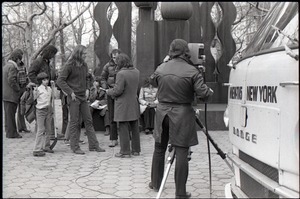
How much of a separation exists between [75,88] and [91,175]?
5.64 ft

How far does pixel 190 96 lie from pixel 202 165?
2.15 meters

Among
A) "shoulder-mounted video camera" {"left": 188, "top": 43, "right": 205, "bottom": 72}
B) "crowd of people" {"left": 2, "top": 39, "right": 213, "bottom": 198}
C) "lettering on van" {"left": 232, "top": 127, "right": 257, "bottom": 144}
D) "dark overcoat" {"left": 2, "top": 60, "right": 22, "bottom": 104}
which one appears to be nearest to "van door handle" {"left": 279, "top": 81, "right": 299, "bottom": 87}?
"lettering on van" {"left": 232, "top": 127, "right": 257, "bottom": 144}

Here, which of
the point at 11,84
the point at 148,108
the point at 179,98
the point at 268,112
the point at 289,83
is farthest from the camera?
the point at 148,108

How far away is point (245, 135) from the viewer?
3.36 metres

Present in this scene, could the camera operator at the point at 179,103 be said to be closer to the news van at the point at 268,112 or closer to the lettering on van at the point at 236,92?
the lettering on van at the point at 236,92

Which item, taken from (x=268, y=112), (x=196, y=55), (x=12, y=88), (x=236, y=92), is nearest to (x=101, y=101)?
(x=12, y=88)

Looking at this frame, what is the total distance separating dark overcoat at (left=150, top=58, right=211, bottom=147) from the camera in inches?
167

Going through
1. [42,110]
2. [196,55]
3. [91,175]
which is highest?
[196,55]

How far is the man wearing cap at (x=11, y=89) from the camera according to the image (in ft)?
27.8

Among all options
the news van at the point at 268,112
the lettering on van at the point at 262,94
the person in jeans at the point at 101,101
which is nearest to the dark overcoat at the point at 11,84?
the person in jeans at the point at 101,101

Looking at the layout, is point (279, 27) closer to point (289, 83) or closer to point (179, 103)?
point (289, 83)

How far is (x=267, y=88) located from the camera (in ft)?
9.62

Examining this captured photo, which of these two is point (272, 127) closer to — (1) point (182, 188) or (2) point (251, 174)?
(2) point (251, 174)

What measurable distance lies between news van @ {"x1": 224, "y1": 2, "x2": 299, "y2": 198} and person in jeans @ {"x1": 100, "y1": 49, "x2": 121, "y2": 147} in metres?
3.80
